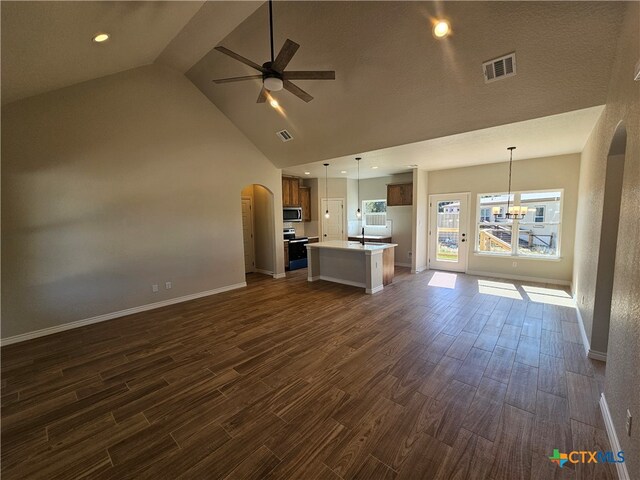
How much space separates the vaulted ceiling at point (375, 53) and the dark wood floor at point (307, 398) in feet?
9.80

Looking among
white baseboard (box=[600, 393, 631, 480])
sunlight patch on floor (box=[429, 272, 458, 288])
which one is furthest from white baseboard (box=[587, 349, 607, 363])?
sunlight patch on floor (box=[429, 272, 458, 288])

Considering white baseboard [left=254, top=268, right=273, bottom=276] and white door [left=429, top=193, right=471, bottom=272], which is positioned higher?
white door [left=429, top=193, right=471, bottom=272]

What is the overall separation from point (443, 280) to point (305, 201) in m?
4.78

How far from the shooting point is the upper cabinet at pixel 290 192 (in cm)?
777

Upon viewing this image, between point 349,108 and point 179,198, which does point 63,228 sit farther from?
point 349,108

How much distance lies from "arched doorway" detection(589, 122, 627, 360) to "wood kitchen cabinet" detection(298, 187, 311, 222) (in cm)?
679

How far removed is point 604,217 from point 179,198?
605 cm

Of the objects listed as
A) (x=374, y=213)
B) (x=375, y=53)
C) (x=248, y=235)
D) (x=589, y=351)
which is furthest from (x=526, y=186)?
(x=248, y=235)

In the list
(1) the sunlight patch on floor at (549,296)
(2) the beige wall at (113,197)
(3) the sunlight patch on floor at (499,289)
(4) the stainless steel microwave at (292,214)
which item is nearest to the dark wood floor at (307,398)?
(1) the sunlight patch on floor at (549,296)

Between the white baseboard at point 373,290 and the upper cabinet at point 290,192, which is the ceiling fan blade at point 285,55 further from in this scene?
the upper cabinet at point 290,192

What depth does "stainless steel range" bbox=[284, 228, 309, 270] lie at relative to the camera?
7.59 meters

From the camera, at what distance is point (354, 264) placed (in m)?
5.69

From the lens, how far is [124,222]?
4184 mm

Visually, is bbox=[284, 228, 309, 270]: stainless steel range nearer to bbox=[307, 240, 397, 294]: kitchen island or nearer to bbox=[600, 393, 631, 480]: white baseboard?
bbox=[307, 240, 397, 294]: kitchen island
